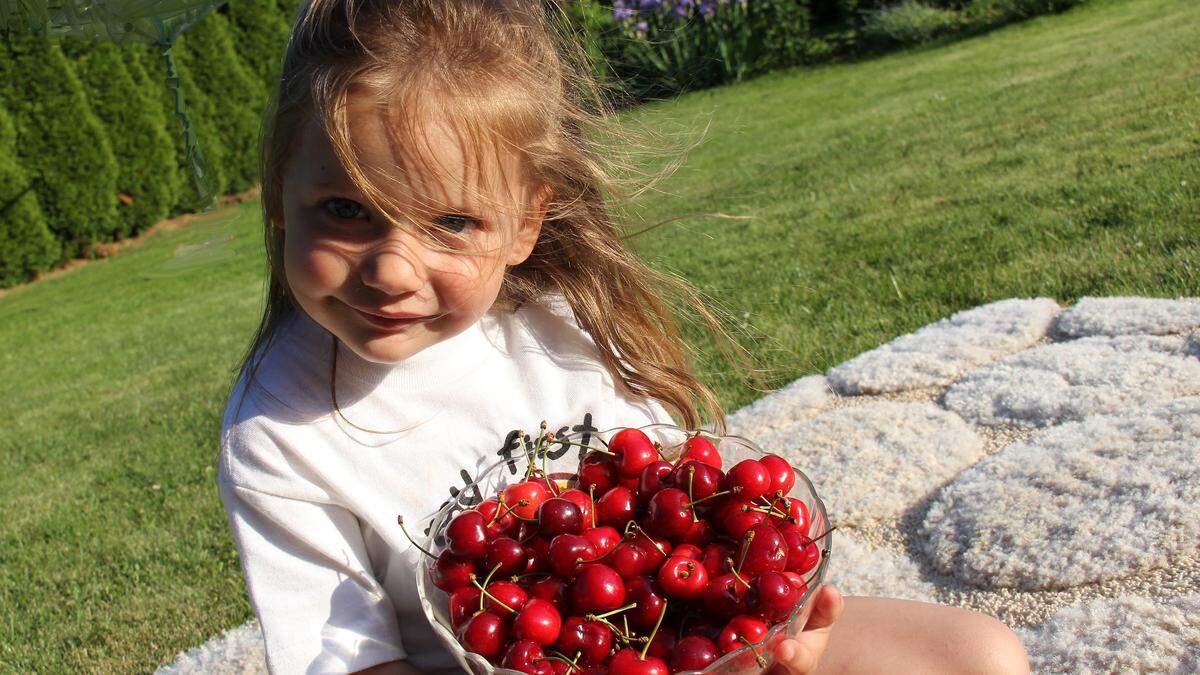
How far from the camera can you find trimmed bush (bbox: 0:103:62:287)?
9.42 m

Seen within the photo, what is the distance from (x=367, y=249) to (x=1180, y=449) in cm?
186

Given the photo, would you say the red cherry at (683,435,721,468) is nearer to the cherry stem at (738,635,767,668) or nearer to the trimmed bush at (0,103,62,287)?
the cherry stem at (738,635,767,668)

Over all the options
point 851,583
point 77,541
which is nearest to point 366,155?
point 851,583

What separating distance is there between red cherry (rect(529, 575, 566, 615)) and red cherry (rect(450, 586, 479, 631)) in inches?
2.9

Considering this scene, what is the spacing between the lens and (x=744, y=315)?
13.3 feet

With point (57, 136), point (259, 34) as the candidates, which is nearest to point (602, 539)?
point (57, 136)

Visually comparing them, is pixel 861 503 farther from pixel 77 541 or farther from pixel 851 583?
pixel 77 541

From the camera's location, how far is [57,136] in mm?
9781

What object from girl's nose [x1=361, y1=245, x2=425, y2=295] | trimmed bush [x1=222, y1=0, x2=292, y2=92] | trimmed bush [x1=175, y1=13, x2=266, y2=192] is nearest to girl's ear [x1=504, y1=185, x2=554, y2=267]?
girl's nose [x1=361, y1=245, x2=425, y2=295]

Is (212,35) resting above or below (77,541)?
above

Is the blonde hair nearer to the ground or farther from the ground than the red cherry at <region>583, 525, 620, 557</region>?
farther from the ground

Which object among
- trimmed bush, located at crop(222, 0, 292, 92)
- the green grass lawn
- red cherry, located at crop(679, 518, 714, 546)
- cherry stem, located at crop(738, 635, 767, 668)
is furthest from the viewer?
trimmed bush, located at crop(222, 0, 292, 92)

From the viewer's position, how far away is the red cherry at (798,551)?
1311 millimetres

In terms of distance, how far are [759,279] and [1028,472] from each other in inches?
93.4
